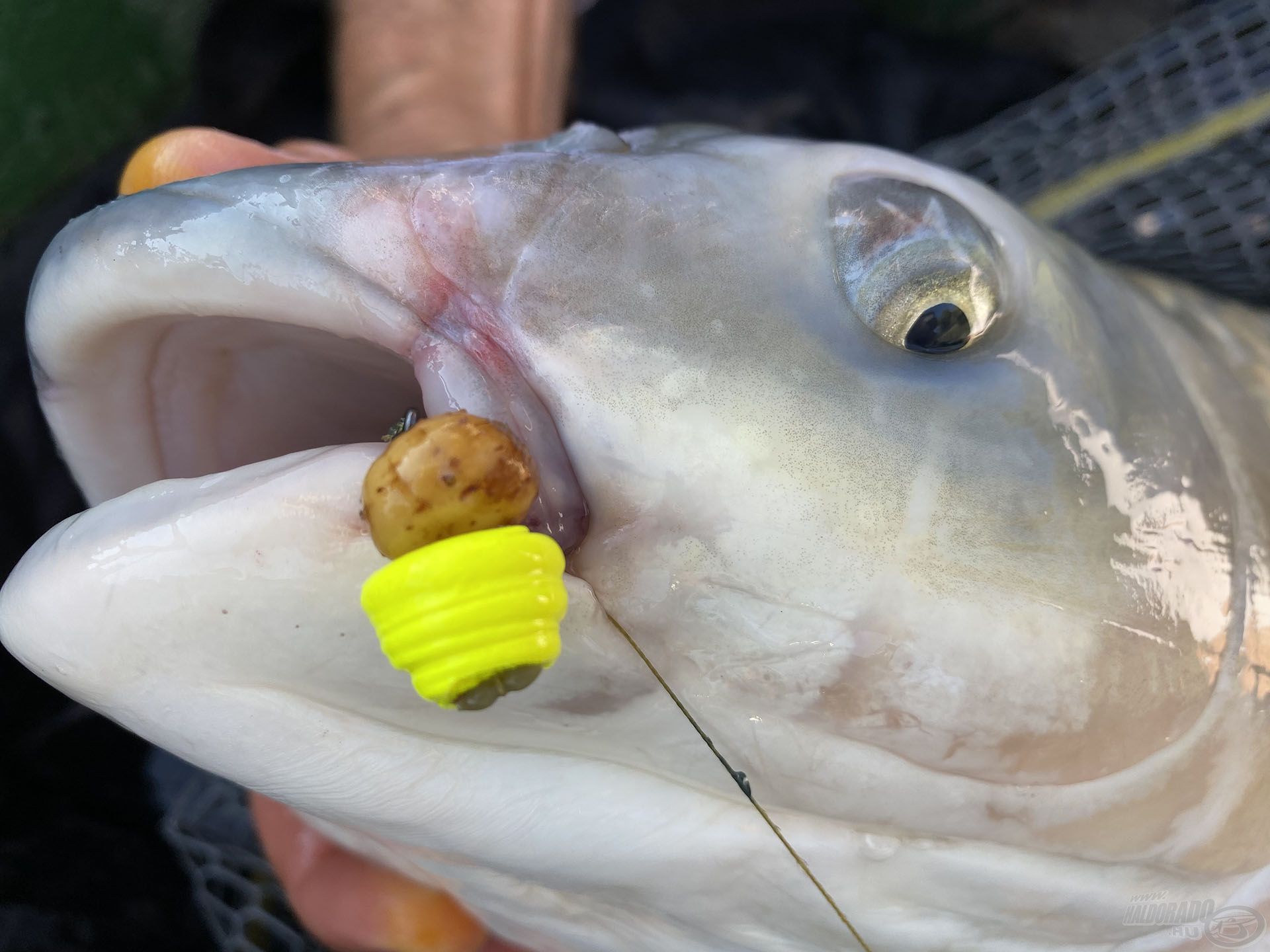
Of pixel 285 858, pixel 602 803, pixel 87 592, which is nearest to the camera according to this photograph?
pixel 87 592

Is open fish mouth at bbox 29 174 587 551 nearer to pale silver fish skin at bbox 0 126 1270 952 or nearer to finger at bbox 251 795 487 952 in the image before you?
pale silver fish skin at bbox 0 126 1270 952

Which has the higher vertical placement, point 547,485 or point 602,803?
point 547,485

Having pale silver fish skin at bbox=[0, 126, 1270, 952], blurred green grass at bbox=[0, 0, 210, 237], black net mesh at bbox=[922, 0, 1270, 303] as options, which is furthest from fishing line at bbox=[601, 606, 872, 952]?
blurred green grass at bbox=[0, 0, 210, 237]

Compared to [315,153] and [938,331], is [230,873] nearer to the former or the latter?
[315,153]

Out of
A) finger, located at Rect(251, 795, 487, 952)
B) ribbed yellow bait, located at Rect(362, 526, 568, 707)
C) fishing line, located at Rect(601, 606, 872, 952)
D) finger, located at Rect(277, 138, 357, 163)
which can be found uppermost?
finger, located at Rect(277, 138, 357, 163)

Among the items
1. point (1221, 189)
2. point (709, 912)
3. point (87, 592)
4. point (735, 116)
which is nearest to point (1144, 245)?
point (1221, 189)

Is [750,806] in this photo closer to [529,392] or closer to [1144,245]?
[529,392]
